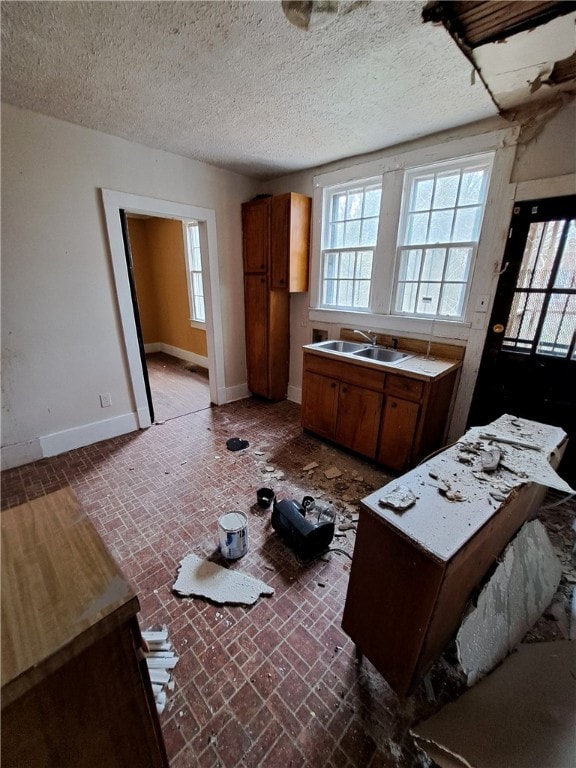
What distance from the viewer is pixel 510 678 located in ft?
3.85

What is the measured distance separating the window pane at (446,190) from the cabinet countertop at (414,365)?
1260 mm

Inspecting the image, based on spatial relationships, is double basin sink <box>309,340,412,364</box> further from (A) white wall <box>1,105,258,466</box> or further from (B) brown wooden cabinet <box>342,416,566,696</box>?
(A) white wall <box>1,105,258,466</box>

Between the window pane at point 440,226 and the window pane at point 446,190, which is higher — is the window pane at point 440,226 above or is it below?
below

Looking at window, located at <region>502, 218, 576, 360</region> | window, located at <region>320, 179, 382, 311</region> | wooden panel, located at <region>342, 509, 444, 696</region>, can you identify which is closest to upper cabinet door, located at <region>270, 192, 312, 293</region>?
window, located at <region>320, 179, 382, 311</region>

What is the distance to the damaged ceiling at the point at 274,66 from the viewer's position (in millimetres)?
1304

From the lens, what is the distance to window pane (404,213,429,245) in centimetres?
262

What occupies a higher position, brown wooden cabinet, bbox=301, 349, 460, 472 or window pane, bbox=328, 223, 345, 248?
window pane, bbox=328, 223, 345, 248

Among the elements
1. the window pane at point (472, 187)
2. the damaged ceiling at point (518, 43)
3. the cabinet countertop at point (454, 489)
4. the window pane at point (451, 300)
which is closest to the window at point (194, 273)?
the window pane at point (451, 300)

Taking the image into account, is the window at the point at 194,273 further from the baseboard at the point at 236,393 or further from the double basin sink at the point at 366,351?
the double basin sink at the point at 366,351

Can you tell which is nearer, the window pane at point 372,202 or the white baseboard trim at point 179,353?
the window pane at point 372,202

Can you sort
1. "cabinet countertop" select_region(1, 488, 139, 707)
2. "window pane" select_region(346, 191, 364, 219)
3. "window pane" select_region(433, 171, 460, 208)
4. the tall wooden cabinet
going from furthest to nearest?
1. the tall wooden cabinet
2. "window pane" select_region(346, 191, 364, 219)
3. "window pane" select_region(433, 171, 460, 208)
4. "cabinet countertop" select_region(1, 488, 139, 707)

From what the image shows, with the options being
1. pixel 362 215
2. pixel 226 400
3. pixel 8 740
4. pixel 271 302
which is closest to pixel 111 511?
pixel 8 740

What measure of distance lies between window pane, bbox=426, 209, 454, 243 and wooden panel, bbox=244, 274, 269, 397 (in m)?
1.76

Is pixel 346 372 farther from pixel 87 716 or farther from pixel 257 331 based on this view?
pixel 87 716
